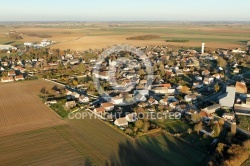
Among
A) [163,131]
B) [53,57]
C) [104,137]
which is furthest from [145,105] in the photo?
[53,57]

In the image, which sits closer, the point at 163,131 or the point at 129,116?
the point at 163,131

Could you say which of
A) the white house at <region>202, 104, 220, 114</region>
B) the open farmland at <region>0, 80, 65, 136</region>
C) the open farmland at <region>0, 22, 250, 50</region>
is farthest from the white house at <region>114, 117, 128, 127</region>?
the open farmland at <region>0, 22, 250, 50</region>

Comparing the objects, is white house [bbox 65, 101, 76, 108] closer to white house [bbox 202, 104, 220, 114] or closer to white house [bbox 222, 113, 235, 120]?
white house [bbox 202, 104, 220, 114]

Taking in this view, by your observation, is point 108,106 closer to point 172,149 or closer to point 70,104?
point 70,104

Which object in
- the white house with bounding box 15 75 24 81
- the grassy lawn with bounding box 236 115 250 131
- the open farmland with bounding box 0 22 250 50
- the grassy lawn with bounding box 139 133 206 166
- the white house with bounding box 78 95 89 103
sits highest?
the open farmland with bounding box 0 22 250 50

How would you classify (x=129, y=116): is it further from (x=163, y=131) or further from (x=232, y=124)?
(x=232, y=124)

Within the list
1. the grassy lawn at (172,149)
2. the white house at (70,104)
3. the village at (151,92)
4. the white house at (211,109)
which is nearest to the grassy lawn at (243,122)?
the village at (151,92)
